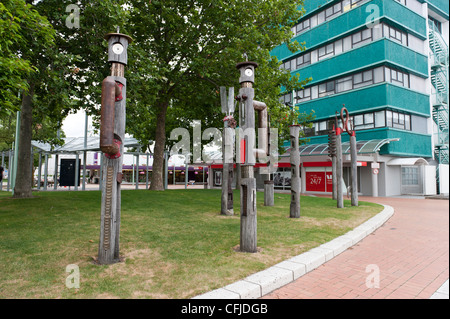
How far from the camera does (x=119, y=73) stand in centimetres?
470

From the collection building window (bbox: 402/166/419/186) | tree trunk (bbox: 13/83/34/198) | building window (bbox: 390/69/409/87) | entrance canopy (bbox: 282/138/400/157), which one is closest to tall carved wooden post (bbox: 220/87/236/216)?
tree trunk (bbox: 13/83/34/198)

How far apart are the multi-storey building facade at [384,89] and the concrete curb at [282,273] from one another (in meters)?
16.7

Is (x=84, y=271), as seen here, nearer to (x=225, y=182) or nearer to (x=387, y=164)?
(x=225, y=182)

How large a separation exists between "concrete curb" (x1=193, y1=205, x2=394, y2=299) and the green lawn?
6.6 inches

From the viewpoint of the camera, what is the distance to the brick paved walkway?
12.2 ft

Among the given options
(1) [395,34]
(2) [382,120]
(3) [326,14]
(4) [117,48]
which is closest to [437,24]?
(1) [395,34]

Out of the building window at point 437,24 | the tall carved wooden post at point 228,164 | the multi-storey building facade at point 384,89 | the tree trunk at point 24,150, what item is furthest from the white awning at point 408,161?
the tree trunk at point 24,150

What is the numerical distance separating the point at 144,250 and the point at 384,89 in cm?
2332

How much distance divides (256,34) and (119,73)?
1066cm

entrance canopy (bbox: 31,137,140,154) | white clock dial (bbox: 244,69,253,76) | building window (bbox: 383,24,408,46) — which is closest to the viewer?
white clock dial (bbox: 244,69,253,76)

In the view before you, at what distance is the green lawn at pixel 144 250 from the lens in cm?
354

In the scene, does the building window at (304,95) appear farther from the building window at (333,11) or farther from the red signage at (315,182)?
the red signage at (315,182)

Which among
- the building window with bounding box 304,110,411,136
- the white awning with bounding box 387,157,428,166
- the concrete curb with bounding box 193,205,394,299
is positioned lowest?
the concrete curb with bounding box 193,205,394,299

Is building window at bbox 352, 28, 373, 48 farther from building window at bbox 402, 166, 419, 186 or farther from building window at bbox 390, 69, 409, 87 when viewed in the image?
building window at bbox 402, 166, 419, 186
